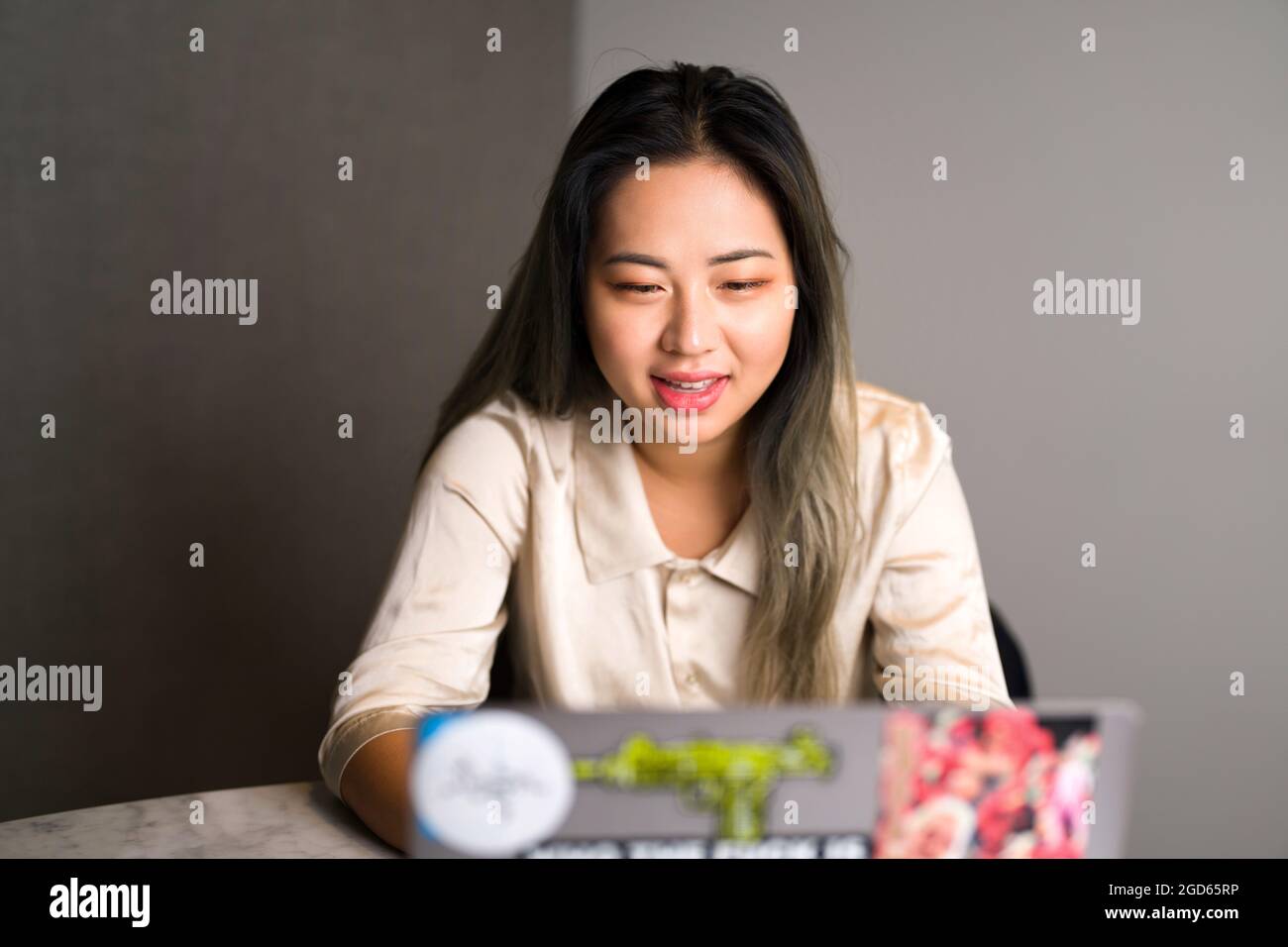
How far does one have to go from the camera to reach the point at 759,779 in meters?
0.74

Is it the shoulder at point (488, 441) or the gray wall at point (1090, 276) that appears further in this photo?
the gray wall at point (1090, 276)

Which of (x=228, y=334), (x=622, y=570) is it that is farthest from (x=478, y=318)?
(x=622, y=570)

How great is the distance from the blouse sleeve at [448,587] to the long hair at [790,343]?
82mm

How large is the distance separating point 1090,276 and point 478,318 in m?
1.48

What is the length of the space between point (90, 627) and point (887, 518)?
2060mm

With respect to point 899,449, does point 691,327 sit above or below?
above

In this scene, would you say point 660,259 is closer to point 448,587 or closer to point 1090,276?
point 448,587

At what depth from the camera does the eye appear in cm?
158

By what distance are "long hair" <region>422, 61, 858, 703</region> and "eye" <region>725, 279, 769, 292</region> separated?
106 mm

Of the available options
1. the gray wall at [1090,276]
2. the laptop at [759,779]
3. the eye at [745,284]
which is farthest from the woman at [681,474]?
the gray wall at [1090,276]

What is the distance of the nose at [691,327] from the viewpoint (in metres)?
1.54

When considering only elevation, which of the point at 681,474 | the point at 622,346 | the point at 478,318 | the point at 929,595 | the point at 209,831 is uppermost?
the point at 478,318

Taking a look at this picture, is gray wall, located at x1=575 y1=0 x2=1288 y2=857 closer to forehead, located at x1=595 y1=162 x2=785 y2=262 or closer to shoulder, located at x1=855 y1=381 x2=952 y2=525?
Result: shoulder, located at x1=855 y1=381 x2=952 y2=525

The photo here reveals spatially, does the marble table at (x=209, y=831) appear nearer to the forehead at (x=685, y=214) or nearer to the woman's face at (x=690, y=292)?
the woman's face at (x=690, y=292)
